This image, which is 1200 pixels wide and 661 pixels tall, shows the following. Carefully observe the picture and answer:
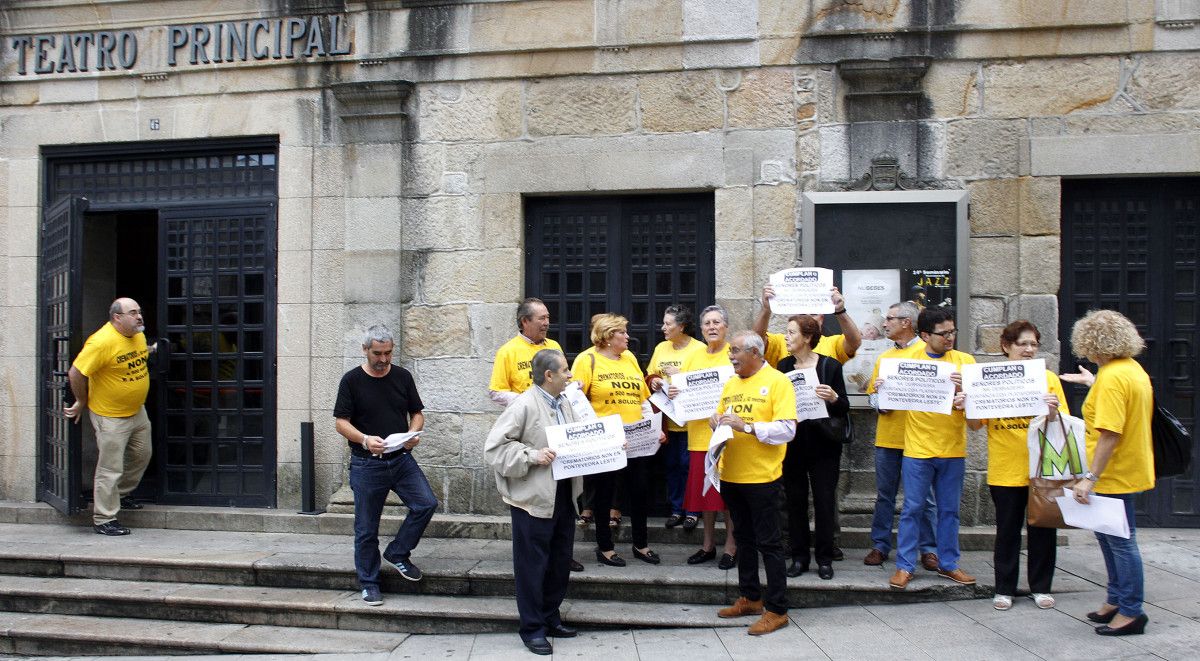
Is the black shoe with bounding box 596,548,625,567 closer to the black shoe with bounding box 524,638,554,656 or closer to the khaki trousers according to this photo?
the black shoe with bounding box 524,638,554,656

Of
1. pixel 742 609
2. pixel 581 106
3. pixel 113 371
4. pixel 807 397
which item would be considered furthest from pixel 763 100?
pixel 113 371

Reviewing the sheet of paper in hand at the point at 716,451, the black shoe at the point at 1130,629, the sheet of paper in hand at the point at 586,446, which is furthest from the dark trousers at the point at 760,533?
the black shoe at the point at 1130,629

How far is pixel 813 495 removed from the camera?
6594 millimetres

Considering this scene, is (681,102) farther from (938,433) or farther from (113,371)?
(113,371)

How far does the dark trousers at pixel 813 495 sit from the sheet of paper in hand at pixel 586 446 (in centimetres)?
A: 153

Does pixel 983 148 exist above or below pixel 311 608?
above

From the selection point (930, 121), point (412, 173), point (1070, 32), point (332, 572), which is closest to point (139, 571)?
point (332, 572)

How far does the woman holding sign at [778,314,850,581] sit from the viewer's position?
6.54m

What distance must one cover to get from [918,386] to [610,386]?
217cm

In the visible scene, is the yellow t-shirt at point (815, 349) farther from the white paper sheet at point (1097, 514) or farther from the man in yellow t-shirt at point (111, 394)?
the man in yellow t-shirt at point (111, 394)

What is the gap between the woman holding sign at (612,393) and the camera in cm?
683

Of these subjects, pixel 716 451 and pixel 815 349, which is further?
pixel 815 349

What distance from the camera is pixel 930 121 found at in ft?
25.3

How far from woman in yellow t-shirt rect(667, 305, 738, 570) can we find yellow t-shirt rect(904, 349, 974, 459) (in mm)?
1378
